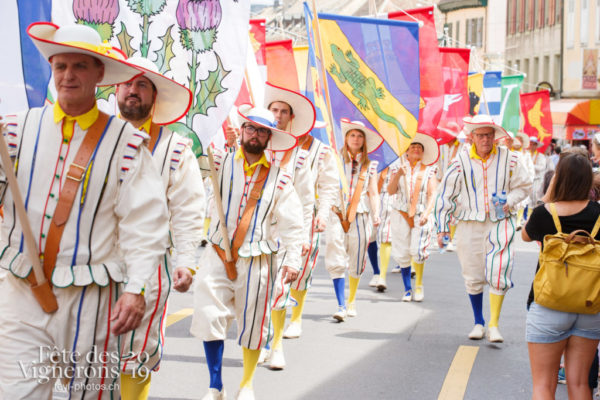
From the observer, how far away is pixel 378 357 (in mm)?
7453

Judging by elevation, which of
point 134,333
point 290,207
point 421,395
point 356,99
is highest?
point 356,99

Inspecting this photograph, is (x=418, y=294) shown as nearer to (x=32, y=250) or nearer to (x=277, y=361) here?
(x=277, y=361)

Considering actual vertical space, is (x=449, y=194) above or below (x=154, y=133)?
below

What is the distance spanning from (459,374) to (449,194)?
6.81 ft

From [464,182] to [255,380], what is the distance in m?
3.04

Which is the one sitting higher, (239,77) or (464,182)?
(239,77)

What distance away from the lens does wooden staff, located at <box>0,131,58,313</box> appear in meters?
3.55

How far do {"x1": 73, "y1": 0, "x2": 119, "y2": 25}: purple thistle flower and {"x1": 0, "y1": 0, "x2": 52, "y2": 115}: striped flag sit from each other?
0.31 meters

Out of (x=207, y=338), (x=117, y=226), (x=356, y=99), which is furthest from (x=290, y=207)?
(x=356, y=99)

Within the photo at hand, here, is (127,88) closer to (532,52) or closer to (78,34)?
(78,34)

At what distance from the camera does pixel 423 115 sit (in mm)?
11562

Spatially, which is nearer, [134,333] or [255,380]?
[134,333]

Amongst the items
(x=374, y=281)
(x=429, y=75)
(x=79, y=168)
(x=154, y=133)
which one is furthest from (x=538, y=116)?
(x=79, y=168)

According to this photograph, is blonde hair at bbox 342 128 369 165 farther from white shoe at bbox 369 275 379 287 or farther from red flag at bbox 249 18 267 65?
white shoe at bbox 369 275 379 287
